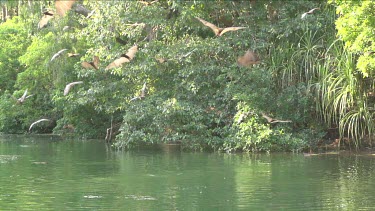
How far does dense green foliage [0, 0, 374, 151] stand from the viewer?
2197cm

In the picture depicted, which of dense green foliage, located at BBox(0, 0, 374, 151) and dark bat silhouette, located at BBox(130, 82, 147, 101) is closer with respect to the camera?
dense green foliage, located at BBox(0, 0, 374, 151)

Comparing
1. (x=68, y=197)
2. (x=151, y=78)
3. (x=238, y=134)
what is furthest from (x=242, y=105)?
(x=68, y=197)

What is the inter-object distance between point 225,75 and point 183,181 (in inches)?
339

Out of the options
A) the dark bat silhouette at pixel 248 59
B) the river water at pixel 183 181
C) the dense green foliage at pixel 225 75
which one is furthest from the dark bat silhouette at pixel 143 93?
the dark bat silhouette at pixel 248 59

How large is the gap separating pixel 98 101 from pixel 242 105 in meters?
6.73

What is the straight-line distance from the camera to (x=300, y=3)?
2372 centimetres

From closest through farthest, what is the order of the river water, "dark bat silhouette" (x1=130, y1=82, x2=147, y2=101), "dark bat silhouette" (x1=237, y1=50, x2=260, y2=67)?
the river water < "dark bat silhouette" (x1=237, y1=50, x2=260, y2=67) < "dark bat silhouette" (x1=130, y1=82, x2=147, y2=101)

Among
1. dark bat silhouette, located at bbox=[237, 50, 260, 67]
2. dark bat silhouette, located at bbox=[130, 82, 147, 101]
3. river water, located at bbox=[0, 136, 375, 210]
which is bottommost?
river water, located at bbox=[0, 136, 375, 210]

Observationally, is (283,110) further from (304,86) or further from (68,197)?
(68,197)

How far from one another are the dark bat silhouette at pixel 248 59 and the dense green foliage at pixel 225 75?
0.25m

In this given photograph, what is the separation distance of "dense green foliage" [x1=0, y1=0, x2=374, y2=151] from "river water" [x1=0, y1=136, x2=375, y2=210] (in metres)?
1.09

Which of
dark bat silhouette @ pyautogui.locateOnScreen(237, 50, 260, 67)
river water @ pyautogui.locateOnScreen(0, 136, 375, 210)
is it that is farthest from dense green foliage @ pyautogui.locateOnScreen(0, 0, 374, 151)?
river water @ pyautogui.locateOnScreen(0, 136, 375, 210)

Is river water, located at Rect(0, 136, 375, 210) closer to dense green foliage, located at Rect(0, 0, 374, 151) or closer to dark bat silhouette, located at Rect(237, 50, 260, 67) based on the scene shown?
dense green foliage, located at Rect(0, 0, 374, 151)

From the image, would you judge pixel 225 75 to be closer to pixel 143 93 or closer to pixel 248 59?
pixel 248 59
